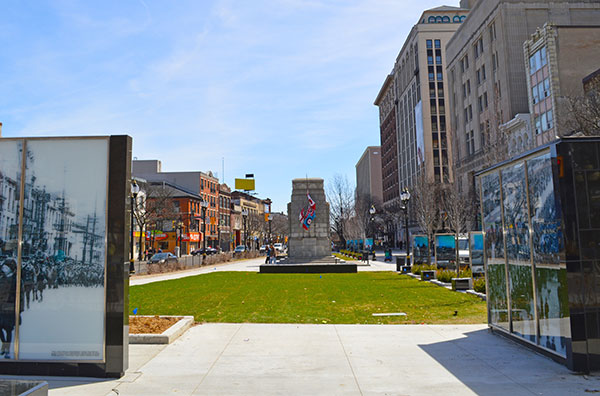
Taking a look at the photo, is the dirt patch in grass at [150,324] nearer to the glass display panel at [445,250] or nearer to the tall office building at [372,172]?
the glass display panel at [445,250]

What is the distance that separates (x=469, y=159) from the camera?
61.5 metres

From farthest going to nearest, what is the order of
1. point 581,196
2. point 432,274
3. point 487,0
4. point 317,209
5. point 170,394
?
point 487,0 → point 317,209 → point 432,274 → point 581,196 → point 170,394

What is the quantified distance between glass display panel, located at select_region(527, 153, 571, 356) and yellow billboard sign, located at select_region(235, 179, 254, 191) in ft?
362

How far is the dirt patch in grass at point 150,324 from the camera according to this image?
352 inches

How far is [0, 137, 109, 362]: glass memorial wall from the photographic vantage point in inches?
253

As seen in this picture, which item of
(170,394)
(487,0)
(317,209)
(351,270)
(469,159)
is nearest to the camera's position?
(170,394)

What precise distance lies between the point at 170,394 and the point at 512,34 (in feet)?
193

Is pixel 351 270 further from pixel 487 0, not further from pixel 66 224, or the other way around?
pixel 487 0

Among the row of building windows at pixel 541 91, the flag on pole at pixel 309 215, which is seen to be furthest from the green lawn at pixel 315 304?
the row of building windows at pixel 541 91

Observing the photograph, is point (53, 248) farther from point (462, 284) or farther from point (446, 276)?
point (446, 276)

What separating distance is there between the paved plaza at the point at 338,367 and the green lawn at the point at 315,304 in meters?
1.78

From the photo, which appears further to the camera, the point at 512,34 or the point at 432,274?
the point at 512,34

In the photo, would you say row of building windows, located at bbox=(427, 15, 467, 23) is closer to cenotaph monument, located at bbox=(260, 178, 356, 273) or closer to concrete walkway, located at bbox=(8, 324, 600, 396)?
cenotaph monument, located at bbox=(260, 178, 356, 273)

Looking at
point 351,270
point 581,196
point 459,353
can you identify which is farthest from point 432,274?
point 581,196
